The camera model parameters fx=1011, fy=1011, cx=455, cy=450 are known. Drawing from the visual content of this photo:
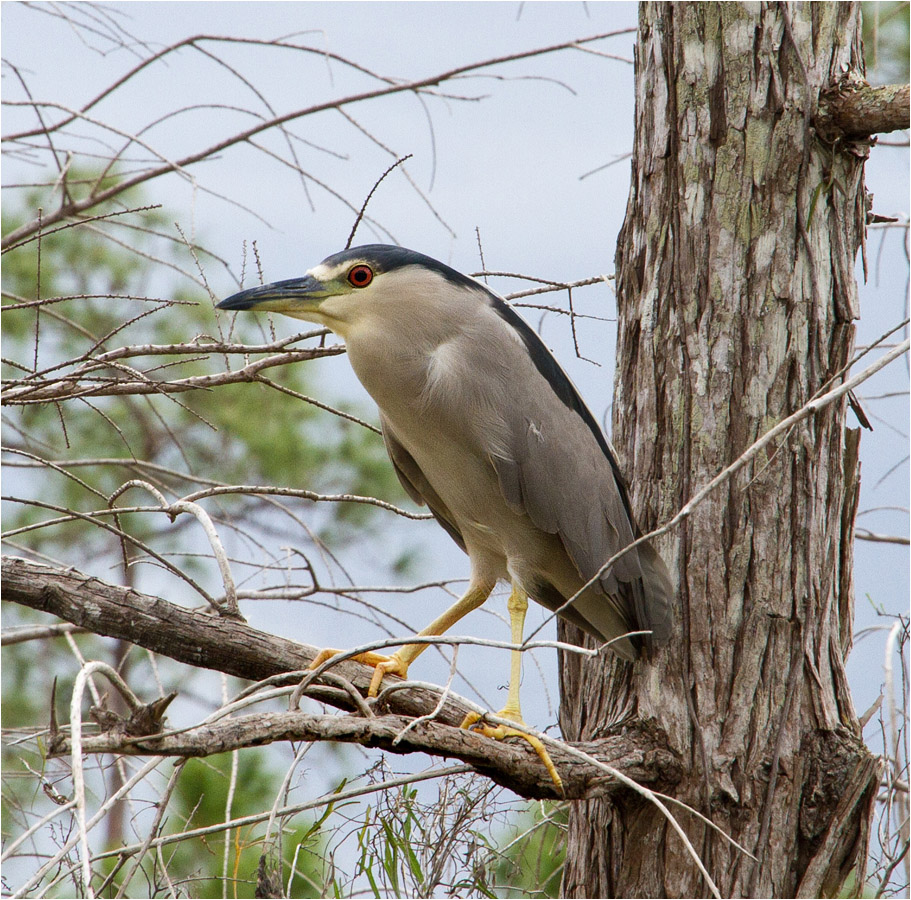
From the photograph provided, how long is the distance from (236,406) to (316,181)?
15.6 ft

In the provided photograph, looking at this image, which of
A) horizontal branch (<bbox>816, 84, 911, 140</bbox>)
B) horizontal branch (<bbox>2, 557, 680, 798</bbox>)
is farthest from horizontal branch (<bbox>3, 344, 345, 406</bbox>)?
horizontal branch (<bbox>816, 84, 911, 140</bbox>)

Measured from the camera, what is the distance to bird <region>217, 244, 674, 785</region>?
7.51 feet

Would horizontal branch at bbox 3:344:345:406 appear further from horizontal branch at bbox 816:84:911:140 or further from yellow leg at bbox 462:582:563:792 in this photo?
horizontal branch at bbox 816:84:911:140

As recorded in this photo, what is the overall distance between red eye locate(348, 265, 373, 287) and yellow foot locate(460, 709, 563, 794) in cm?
100

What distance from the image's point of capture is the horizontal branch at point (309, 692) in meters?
1.79

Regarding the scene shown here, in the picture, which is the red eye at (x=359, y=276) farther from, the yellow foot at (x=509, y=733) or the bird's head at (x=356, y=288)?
the yellow foot at (x=509, y=733)

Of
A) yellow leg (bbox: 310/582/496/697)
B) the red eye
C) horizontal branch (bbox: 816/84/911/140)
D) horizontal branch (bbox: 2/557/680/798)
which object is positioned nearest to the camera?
horizontal branch (bbox: 2/557/680/798)

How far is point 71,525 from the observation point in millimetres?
7516

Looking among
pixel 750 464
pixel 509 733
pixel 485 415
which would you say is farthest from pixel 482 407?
pixel 509 733

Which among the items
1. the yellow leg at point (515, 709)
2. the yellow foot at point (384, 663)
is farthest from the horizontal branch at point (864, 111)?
the yellow foot at point (384, 663)

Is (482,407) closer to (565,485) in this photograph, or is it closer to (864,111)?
(565,485)

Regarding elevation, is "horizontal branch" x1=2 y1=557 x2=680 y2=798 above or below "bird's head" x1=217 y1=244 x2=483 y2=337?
below

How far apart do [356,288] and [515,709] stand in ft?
3.41

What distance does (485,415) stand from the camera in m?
2.33
